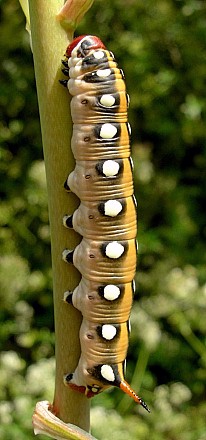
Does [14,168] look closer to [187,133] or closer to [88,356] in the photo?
[187,133]

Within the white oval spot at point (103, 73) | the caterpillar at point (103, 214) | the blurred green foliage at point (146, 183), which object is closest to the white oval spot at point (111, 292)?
the caterpillar at point (103, 214)

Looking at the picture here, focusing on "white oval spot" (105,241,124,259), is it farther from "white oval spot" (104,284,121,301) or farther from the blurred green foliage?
the blurred green foliage

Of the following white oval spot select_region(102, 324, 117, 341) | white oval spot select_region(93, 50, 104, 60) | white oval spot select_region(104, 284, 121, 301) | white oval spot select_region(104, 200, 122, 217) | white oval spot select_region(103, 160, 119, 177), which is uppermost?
white oval spot select_region(93, 50, 104, 60)

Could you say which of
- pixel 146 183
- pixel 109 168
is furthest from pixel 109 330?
pixel 146 183

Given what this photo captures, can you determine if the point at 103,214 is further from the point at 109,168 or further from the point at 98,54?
the point at 98,54

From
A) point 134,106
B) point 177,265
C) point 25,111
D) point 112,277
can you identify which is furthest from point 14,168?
point 112,277

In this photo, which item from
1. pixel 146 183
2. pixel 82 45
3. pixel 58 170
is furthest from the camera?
pixel 146 183

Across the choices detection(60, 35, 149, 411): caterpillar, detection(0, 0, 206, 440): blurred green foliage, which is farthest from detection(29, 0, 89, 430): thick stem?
detection(0, 0, 206, 440): blurred green foliage
